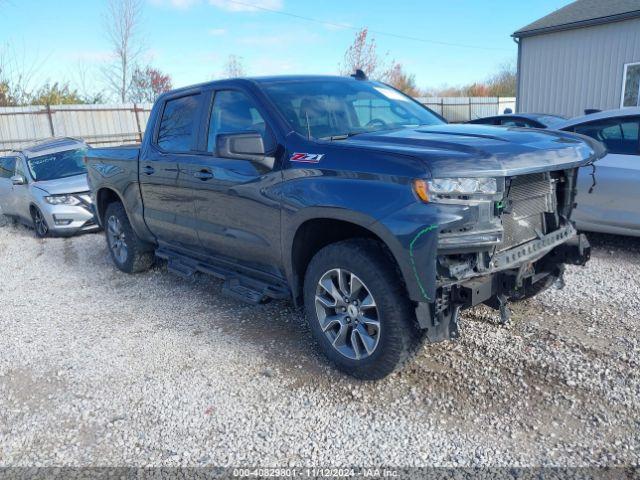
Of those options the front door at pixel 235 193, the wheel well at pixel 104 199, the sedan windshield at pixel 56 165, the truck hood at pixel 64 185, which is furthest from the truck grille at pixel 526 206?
the sedan windshield at pixel 56 165

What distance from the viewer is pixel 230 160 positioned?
13.6 ft

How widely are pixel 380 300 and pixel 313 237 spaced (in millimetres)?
734

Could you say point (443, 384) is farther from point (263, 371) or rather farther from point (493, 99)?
point (493, 99)

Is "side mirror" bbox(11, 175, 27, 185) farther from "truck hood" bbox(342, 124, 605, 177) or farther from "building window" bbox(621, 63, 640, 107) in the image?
"building window" bbox(621, 63, 640, 107)

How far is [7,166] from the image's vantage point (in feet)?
34.1

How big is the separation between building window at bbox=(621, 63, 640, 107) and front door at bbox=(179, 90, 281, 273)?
512 inches

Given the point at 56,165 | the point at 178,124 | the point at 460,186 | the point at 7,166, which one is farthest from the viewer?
the point at 7,166

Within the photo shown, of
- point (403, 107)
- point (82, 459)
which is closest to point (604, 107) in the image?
point (403, 107)

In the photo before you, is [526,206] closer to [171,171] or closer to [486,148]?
[486,148]

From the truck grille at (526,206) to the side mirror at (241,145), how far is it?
5.12 feet

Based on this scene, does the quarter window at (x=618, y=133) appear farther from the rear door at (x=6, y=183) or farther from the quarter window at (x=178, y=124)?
the rear door at (x=6, y=183)

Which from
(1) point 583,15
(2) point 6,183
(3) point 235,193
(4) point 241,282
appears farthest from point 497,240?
(1) point 583,15

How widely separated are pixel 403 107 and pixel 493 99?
25.5 meters

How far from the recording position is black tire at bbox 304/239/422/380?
10.5ft
